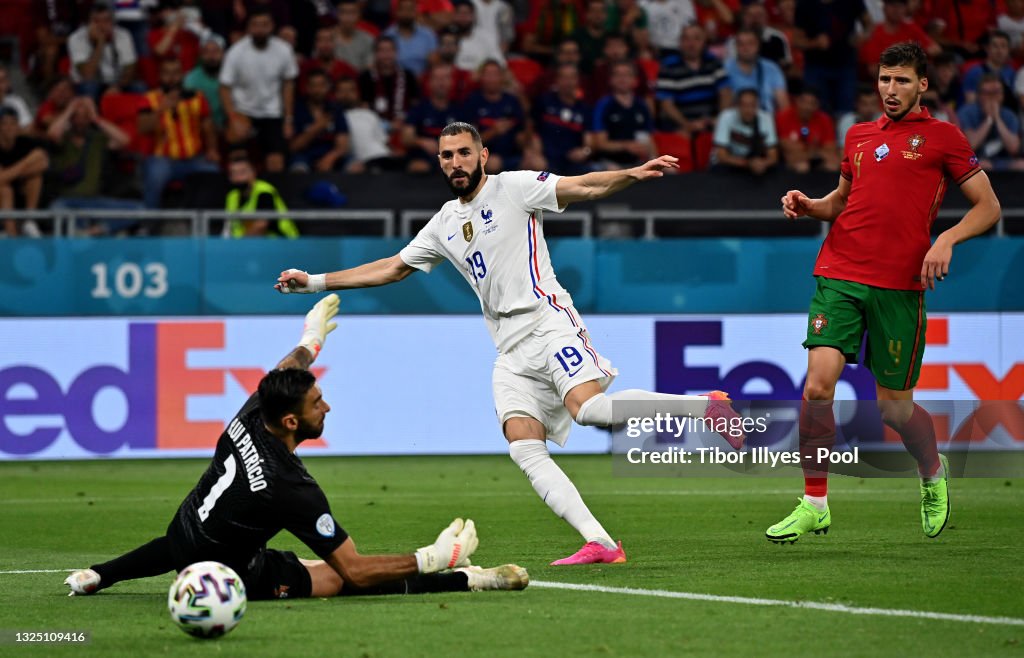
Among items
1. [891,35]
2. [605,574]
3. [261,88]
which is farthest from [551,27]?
[605,574]

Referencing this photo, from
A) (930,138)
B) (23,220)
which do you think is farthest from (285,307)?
(930,138)

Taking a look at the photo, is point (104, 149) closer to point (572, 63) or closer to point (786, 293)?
point (572, 63)

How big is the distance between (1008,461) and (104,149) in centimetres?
982

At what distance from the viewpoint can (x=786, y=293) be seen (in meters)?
16.0

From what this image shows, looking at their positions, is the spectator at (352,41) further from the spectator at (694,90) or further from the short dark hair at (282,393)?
the short dark hair at (282,393)

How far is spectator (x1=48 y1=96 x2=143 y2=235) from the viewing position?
1652cm

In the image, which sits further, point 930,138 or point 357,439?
point 357,439

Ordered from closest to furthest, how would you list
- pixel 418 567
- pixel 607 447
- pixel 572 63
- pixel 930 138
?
pixel 418 567, pixel 930 138, pixel 607 447, pixel 572 63

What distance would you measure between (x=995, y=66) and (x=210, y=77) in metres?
9.39

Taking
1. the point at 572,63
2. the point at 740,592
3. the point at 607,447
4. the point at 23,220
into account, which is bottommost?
the point at 607,447

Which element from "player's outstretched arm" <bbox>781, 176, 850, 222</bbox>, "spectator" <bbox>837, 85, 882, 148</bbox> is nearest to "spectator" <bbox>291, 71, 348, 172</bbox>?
"spectator" <bbox>837, 85, 882, 148</bbox>

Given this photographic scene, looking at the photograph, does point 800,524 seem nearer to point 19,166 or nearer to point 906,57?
point 906,57

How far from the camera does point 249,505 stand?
674 cm

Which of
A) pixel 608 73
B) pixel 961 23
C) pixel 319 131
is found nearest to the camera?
pixel 319 131
